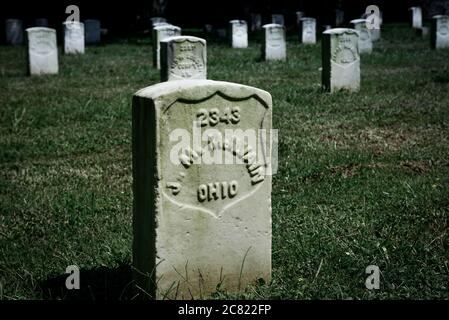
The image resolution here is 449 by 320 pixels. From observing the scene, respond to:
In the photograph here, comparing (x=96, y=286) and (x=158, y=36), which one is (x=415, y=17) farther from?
(x=96, y=286)

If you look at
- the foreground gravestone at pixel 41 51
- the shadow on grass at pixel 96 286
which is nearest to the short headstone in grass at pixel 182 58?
the foreground gravestone at pixel 41 51

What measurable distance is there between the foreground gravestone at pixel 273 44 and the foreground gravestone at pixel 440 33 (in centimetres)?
512

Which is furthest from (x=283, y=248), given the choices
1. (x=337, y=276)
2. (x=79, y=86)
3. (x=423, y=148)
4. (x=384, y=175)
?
(x=79, y=86)

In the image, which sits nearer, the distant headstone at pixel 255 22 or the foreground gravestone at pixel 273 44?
the foreground gravestone at pixel 273 44

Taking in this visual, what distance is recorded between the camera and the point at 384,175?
22.9ft

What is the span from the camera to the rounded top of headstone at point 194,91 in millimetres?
3941

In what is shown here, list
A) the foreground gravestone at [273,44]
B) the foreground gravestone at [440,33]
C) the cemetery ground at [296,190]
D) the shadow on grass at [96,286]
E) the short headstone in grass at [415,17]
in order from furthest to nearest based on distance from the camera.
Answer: the short headstone in grass at [415,17], the foreground gravestone at [440,33], the foreground gravestone at [273,44], the cemetery ground at [296,190], the shadow on grass at [96,286]

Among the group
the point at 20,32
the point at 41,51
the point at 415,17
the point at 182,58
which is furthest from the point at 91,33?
the point at 182,58

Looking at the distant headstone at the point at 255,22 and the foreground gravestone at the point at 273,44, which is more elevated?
the distant headstone at the point at 255,22

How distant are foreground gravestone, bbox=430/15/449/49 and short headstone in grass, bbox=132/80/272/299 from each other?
18.0m

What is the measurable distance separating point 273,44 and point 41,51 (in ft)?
19.0

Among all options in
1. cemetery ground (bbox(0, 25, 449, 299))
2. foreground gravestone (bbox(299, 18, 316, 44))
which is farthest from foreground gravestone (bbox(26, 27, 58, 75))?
foreground gravestone (bbox(299, 18, 316, 44))

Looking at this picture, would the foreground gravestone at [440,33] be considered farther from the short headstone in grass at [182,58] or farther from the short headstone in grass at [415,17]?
the short headstone in grass at [182,58]
